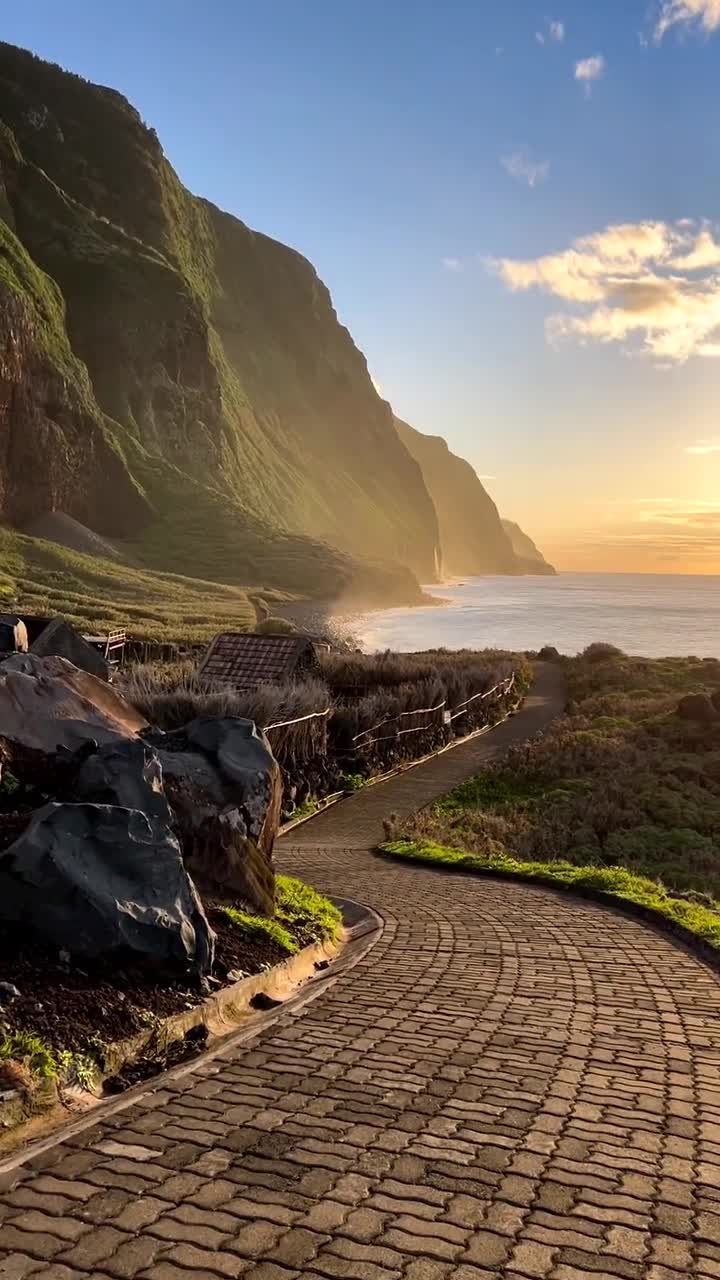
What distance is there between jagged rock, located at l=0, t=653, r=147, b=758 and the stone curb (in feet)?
8.89

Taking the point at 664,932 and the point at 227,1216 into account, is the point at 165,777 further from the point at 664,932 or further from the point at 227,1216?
the point at 664,932

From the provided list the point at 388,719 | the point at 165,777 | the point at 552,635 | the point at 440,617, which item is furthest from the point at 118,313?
the point at 165,777

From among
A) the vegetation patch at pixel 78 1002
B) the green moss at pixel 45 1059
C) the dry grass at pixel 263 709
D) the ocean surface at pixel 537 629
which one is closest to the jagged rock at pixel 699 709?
the dry grass at pixel 263 709

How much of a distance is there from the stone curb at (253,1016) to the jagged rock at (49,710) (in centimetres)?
271

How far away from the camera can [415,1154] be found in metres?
4.17

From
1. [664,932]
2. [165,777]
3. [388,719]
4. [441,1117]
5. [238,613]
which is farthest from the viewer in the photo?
[238,613]

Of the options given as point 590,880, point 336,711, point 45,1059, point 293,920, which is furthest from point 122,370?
point 45,1059

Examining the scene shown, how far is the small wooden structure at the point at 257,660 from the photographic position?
23656mm

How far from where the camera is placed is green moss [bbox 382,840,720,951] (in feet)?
32.8

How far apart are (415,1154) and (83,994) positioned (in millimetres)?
2194

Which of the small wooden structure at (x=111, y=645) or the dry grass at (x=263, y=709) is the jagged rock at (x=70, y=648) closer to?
the dry grass at (x=263, y=709)

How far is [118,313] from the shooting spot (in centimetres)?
11400

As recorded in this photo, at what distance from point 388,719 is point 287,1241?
1833 centimetres

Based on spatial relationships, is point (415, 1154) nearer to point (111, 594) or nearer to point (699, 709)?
point (699, 709)
